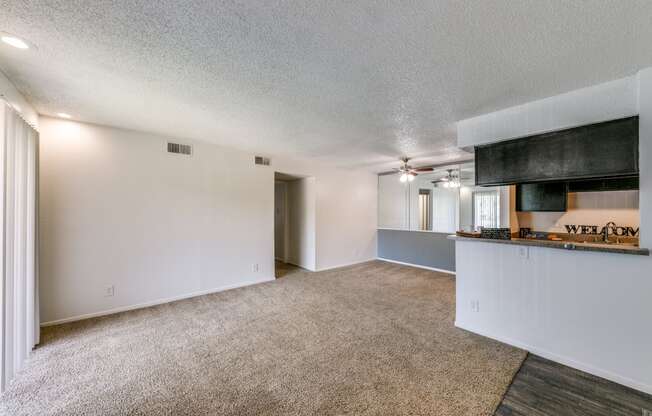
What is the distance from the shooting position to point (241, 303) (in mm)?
3830

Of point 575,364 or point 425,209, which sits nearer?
point 575,364

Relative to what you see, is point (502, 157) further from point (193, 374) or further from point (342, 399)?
point (193, 374)

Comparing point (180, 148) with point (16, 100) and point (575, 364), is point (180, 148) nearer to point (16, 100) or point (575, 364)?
point (16, 100)

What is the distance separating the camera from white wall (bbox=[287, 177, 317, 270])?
5.94 m

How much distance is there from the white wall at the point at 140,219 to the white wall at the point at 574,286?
11.8 ft

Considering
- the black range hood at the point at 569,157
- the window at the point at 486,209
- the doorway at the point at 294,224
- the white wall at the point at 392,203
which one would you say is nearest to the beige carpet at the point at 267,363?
the window at the point at 486,209

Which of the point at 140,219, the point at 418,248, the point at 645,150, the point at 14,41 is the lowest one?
the point at 418,248

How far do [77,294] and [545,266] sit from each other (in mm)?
5367

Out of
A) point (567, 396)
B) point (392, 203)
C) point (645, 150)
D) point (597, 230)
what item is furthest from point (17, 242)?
point (392, 203)

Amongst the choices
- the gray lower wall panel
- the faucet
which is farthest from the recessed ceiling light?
the gray lower wall panel

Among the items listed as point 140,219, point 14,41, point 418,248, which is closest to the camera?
point 14,41

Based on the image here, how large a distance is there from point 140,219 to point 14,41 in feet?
8.01

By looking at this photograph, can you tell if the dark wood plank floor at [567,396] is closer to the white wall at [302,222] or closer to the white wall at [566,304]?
the white wall at [566,304]

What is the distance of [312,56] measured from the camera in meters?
1.82
